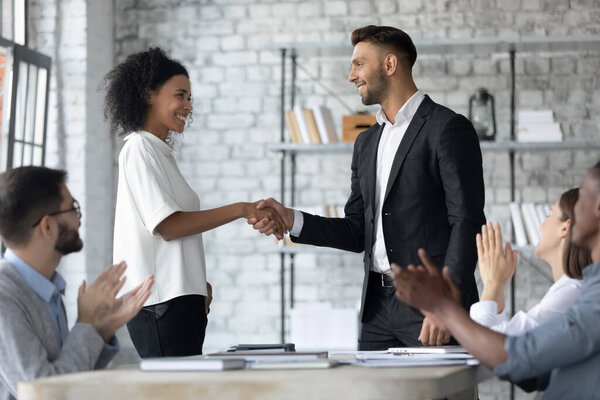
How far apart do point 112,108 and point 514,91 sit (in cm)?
297

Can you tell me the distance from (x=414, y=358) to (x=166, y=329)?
0.98m

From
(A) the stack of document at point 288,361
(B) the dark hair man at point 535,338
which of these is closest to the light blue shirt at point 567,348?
(B) the dark hair man at point 535,338

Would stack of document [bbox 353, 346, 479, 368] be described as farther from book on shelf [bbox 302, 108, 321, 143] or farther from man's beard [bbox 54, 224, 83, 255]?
book on shelf [bbox 302, 108, 321, 143]

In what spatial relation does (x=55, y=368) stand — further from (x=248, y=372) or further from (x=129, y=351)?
(x=129, y=351)

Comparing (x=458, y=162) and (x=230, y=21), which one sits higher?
(x=230, y=21)

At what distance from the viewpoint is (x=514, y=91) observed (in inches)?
206

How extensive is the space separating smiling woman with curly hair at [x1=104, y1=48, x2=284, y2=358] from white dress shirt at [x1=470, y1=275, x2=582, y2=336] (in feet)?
2.95

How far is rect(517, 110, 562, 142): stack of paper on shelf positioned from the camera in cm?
496

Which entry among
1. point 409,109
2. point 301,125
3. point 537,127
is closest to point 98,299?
point 409,109

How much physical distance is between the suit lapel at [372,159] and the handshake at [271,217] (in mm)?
341

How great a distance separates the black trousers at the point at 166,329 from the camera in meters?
2.62

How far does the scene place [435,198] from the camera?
2836mm

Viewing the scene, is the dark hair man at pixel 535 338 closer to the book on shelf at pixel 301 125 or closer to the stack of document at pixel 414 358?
the stack of document at pixel 414 358

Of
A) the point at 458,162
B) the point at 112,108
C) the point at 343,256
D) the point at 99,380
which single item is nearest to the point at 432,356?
the point at 99,380
